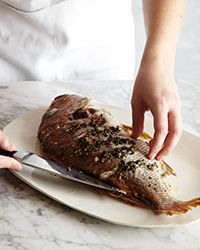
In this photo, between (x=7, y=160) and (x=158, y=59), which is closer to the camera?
(x=7, y=160)

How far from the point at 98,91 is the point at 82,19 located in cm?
18

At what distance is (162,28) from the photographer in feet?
Answer: 4.75

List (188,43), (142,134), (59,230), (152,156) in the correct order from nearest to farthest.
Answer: (59,230) < (152,156) < (142,134) < (188,43)

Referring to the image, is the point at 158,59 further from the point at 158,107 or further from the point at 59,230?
the point at 59,230

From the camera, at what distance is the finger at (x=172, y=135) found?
4.17 feet

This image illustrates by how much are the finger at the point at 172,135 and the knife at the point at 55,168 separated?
11cm

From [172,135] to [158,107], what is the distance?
0.19 feet

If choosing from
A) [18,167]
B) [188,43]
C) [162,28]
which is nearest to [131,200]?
[18,167]

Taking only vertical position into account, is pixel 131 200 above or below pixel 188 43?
above

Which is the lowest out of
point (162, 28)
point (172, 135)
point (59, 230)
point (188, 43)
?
point (188, 43)

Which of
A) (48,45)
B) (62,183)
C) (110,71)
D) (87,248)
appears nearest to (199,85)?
(110,71)

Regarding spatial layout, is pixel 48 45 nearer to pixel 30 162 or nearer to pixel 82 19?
pixel 82 19

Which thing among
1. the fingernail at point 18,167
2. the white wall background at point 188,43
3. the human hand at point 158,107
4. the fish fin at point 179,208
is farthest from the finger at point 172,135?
the white wall background at point 188,43

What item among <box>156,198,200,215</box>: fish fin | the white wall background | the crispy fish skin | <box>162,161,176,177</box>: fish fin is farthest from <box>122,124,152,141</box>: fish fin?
the white wall background
